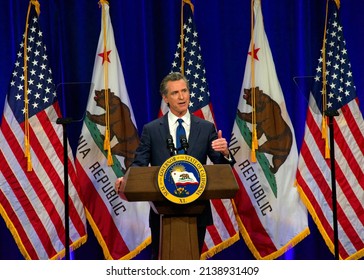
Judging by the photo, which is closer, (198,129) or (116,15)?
(198,129)

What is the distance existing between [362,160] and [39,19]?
281 cm

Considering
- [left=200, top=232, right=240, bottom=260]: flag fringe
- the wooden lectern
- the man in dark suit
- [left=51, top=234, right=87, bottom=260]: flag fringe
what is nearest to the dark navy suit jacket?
the man in dark suit

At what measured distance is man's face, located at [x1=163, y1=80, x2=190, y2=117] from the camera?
352 centimetres

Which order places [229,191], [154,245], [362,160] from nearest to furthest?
[229,191]
[154,245]
[362,160]

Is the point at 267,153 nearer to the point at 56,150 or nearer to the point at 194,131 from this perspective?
the point at 194,131

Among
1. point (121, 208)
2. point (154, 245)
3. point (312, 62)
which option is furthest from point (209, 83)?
point (154, 245)

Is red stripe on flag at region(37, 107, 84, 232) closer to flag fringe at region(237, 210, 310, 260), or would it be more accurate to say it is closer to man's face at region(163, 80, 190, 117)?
flag fringe at region(237, 210, 310, 260)

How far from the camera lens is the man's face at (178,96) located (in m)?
3.52

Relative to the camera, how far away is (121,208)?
4977 mm

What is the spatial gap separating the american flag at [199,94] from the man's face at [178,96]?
1336 mm

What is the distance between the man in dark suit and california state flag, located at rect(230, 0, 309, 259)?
1.38m

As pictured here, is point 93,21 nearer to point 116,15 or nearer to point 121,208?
point 116,15

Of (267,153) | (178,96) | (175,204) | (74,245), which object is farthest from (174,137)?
(74,245)

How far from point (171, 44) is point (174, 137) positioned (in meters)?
1.72
